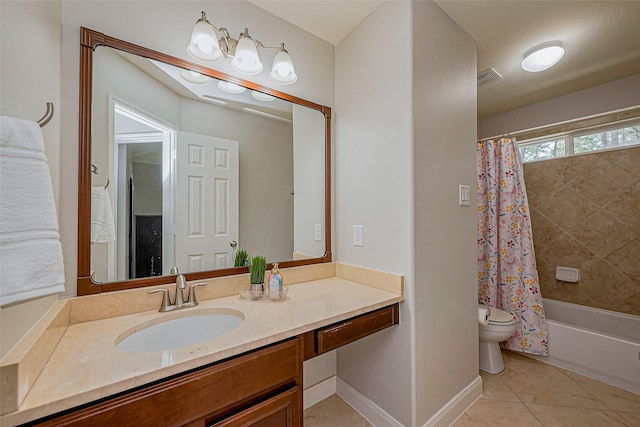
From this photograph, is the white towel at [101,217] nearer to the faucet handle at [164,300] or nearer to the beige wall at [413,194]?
the faucet handle at [164,300]

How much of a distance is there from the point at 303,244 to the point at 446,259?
863 millimetres

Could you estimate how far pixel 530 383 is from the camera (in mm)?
1886

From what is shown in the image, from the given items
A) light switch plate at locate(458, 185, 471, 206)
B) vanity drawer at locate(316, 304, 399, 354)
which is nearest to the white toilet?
light switch plate at locate(458, 185, 471, 206)

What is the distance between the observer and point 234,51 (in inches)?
55.1

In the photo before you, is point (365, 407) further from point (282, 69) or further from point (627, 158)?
point (627, 158)

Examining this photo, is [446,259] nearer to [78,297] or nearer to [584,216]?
[78,297]

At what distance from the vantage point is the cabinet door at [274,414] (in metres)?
0.82

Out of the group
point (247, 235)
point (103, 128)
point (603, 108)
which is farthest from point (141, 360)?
point (603, 108)

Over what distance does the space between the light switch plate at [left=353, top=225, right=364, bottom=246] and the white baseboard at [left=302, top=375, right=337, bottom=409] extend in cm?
97

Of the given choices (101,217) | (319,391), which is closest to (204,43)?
(101,217)

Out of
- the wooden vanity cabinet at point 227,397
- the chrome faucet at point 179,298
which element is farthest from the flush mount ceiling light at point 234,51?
the wooden vanity cabinet at point 227,397

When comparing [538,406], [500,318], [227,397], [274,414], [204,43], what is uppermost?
[204,43]

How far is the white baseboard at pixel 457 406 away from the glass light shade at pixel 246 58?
2.11 metres

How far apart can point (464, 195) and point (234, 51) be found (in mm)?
1564
